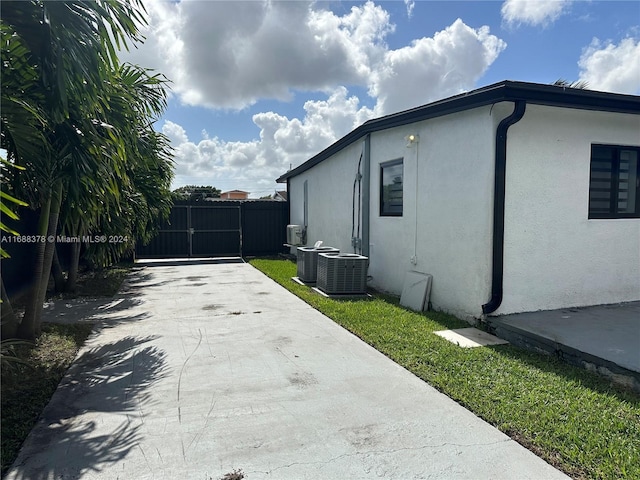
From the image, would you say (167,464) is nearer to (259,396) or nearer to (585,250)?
(259,396)

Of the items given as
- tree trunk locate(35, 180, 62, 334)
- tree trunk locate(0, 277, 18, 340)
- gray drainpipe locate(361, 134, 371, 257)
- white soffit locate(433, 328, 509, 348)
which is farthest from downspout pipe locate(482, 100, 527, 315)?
tree trunk locate(0, 277, 18, 340)

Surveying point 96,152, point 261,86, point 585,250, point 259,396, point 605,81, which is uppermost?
point 261,86

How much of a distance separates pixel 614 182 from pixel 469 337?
3416 mm

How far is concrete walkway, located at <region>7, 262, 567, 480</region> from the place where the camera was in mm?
2377

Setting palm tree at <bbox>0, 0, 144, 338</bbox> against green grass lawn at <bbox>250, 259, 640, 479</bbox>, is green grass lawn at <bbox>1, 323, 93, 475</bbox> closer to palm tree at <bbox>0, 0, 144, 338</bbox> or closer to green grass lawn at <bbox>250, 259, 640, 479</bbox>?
palm tree at <bbox>0, 0, 144, 338</bbox>

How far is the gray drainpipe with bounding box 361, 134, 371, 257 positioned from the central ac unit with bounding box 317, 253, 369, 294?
115cm

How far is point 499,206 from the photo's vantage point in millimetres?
5070

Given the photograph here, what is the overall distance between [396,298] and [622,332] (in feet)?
11.0

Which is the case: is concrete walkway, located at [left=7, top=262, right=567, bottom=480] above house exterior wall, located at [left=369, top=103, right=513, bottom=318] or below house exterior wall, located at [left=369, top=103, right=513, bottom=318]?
below

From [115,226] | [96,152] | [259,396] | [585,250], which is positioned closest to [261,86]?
[115,226]

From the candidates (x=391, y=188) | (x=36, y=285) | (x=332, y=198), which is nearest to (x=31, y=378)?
(x=36, y=285)

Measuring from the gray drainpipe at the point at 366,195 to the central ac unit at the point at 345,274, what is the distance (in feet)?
3.78

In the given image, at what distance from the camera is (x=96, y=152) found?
3912 millimetres

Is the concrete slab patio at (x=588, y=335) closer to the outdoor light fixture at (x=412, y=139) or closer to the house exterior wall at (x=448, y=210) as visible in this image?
the house exterior wall at (x=448, y=210)
